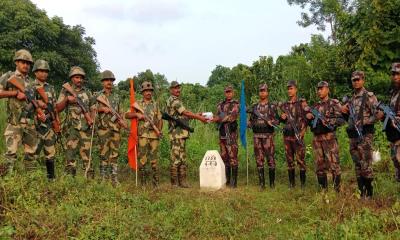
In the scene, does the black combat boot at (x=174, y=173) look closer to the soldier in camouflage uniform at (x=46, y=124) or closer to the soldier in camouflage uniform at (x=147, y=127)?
the soldier in camouflage uniform at (x=147, y=127)

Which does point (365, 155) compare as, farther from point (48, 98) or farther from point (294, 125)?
point (48, 98)

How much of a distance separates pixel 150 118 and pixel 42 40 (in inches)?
715

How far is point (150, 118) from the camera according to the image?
862 centimetres

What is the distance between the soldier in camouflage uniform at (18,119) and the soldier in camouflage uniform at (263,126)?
4.28 m

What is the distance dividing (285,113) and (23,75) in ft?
16.3

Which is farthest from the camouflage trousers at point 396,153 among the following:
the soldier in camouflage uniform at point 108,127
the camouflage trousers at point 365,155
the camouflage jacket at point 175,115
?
the soldier in camouflage uniform at point 108,127

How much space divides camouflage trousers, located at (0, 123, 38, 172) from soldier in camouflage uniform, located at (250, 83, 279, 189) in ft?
14.0

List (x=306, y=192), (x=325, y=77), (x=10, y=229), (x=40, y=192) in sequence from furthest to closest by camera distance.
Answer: (x=325, y=77)
(x=306, y=192)
(x=40, y=192)
(x=10, y=229)

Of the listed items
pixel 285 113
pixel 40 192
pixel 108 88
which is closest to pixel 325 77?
pixel 285 113

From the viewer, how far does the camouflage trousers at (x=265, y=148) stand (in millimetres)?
8734

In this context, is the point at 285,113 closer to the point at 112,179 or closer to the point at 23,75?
the point at 112,179

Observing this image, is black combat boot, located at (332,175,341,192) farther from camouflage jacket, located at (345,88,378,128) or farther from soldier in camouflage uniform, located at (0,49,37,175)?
soldier in camouflage uniform, located at (0,49,37,175)

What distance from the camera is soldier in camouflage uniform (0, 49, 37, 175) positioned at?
22.2 feet

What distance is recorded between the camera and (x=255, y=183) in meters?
9.59
